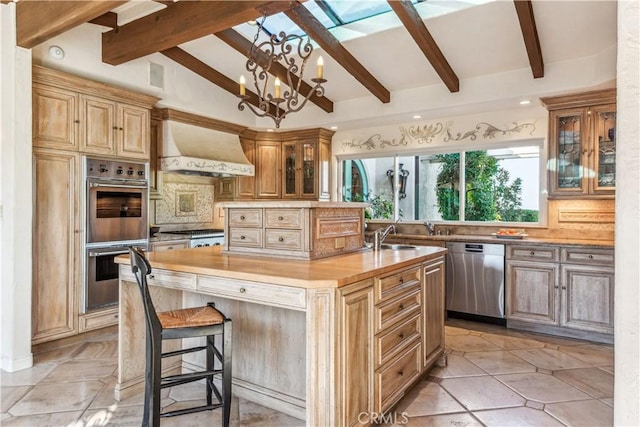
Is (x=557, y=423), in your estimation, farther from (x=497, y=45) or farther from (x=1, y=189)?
(x=1, y=189)

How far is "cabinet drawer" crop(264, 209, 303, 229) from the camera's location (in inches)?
99.2

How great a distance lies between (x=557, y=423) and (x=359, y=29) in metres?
3.75

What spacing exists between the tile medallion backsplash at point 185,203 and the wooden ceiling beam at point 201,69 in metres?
1.49

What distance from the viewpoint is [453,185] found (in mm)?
5398

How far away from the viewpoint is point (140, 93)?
426cm

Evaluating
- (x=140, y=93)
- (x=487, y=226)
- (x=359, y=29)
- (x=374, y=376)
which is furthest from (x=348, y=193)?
(x=374, y=376)

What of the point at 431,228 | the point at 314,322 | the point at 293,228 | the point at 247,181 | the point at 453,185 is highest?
the point at 247,181

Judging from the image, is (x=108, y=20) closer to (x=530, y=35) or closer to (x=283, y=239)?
(x=283, y=239)

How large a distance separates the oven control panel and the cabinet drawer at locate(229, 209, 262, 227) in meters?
1.82

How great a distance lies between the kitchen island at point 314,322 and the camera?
1841 mm

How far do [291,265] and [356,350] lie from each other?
23.8 inches

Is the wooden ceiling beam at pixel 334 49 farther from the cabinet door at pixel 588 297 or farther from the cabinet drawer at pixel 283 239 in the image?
the cabinet door at pixel 588 297

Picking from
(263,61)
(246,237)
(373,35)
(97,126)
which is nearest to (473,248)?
(373,35)

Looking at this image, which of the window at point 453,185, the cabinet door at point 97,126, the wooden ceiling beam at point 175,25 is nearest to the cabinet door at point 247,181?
the window at point 453,185
